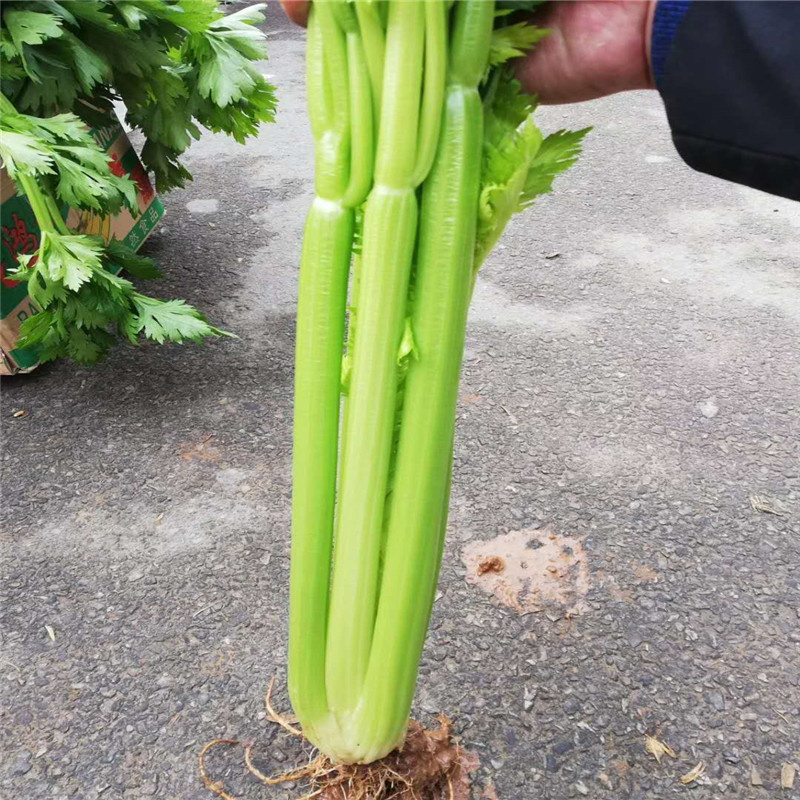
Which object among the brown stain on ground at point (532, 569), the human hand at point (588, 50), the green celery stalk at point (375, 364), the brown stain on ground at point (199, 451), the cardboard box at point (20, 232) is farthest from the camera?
the cardboard box at point (20, 232)

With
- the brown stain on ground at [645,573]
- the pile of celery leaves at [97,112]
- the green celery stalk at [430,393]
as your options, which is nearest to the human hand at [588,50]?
the green celery stalk at [430,393]

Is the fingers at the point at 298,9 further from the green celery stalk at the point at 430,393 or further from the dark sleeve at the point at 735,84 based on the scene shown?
the dark sleeve at the point at 735,84

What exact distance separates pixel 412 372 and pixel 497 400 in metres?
1.79

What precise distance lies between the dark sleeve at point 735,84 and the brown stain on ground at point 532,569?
1354mm

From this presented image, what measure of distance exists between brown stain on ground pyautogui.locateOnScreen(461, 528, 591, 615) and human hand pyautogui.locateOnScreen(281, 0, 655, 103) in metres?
1.41

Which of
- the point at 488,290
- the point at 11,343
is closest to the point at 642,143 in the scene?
the point at 488,290

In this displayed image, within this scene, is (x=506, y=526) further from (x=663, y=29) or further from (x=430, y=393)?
(x=663, y=29)

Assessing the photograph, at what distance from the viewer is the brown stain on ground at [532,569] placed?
2219 millimetres

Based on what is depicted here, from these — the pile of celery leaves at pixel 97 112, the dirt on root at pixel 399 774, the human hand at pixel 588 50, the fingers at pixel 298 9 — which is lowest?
the dirt on root at pixel 399 774

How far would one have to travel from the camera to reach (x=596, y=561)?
2.34 metres

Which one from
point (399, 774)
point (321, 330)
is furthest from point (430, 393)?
point (399, 774)

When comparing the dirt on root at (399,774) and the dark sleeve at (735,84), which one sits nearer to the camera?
the dark sleeve at (735,84)

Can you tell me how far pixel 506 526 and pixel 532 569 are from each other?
7.5 inches

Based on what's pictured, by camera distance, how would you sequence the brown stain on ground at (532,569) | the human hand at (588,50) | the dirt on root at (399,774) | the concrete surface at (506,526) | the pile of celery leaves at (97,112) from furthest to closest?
the pile of celery leaves at (97,112), the brown stain on ground at (532,569), the concrete surface at (506,526), the dirt on root at (399,774), the human hand at (588,50)
